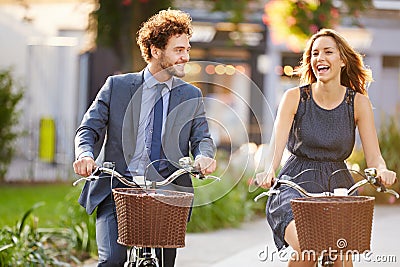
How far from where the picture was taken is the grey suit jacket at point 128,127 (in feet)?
15.7

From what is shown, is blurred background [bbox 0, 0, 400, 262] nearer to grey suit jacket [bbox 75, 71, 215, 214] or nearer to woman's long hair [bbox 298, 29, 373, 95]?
grey suit jacket [bbox 75, 71, 215, 214]

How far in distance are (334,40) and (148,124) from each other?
Answer: 111 cm

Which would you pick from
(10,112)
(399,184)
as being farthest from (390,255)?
(10,112)

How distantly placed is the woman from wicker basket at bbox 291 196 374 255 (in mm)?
677

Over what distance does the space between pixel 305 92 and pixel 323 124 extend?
21 cm

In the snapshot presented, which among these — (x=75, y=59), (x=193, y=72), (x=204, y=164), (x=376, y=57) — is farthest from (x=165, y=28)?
(x=376, y=57)

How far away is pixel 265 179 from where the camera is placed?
4727 millimetres

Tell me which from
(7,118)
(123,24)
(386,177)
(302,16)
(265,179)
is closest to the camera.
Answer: (386,177)

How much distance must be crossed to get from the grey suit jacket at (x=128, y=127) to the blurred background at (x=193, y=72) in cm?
12

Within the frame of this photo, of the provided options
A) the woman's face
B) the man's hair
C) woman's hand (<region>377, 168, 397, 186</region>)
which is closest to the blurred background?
the man's hair

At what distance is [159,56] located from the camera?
491 centimetres

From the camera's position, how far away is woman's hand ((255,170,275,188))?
15.5 feet

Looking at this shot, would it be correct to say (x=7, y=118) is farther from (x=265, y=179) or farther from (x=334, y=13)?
(x=265, y=179)

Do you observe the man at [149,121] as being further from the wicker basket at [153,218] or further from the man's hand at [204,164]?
the wicker basket at [153,218]
